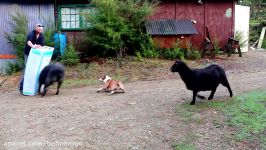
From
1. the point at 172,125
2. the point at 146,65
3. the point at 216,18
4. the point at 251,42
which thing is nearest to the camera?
the point at 172,125

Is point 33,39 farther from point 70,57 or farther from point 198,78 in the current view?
point 198,78

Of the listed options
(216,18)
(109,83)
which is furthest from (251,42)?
(109,83)

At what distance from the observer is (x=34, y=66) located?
10.0 metres

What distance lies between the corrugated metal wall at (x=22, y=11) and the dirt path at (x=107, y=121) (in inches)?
212

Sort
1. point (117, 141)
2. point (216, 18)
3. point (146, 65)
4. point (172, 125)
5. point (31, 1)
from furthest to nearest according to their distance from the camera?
1. point (216, 18)
2. point (31, 1)
3. point (146, 65)
4. point (172, 125)
5. point (117, 141)

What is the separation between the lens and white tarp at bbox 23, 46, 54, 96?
9.96m

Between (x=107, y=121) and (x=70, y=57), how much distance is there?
741 centimetres

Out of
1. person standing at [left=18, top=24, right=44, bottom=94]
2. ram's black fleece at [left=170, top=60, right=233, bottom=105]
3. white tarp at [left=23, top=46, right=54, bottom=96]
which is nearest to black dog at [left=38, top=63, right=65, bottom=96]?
white tarp at [left=23, top=46, right=54, bottom=96]

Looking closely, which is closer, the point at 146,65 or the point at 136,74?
the point at 136,74

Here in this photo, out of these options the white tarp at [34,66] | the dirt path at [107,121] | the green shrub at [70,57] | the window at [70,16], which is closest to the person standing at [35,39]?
the white tarp at [34,66]

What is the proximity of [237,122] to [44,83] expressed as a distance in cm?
530

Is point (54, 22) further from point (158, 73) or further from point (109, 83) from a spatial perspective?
point (109, 83)

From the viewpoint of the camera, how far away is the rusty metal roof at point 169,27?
14.8 metres

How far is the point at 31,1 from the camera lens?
15.5 meters
